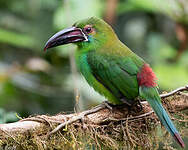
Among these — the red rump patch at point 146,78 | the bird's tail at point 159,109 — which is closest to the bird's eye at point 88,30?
the red rump patch at point 146,78

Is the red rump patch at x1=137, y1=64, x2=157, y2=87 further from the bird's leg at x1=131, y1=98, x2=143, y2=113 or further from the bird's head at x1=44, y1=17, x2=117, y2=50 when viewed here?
the bird's head at x1=44, y1=17, x2=117, y2=50

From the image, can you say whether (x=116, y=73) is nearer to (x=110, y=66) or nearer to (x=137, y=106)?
(x=110, y=66)

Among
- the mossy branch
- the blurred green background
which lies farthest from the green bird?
the blurred green background

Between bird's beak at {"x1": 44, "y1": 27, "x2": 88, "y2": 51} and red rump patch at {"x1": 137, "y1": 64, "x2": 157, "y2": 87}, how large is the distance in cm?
63

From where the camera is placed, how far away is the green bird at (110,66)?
3.42 m

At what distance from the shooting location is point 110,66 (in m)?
3.52

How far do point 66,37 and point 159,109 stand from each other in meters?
1.09

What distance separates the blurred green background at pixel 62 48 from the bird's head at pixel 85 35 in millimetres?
809

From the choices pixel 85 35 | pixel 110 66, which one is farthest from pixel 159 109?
pixel 85 35

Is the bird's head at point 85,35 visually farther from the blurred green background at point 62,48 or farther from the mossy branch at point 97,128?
the blurred green background at point 62,48

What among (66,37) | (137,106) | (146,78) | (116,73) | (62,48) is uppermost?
(62,48)

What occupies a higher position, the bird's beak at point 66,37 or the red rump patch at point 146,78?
the bird's beak at point 66,37

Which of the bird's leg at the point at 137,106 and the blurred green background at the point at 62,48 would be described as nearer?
the bird's leg at the point at 137,106

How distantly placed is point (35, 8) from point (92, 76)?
2866mm
